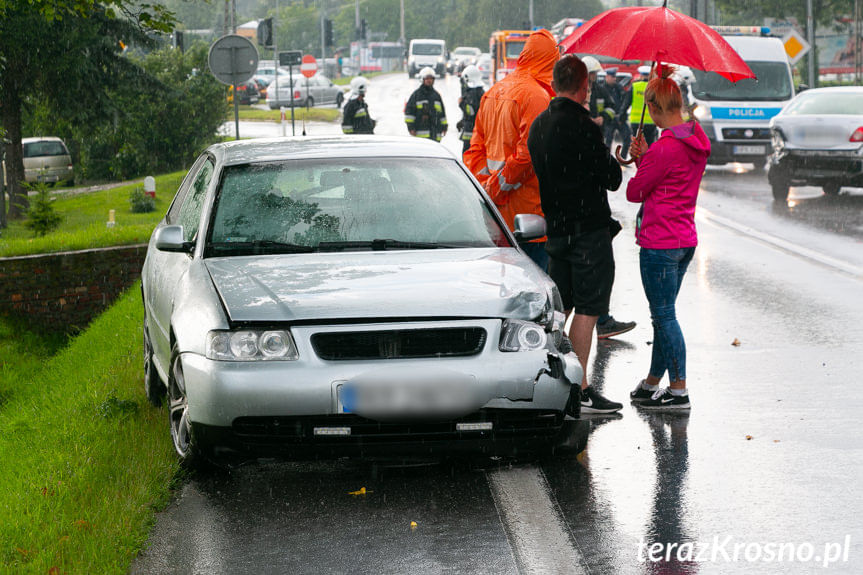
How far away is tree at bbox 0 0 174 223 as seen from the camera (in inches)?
935

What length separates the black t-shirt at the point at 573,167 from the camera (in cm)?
641

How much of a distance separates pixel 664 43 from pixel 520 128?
1169mm

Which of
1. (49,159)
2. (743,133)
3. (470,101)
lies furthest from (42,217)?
(49,159)

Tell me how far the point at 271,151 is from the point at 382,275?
1.51 meters

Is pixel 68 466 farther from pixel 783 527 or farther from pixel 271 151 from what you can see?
pixel 783 527

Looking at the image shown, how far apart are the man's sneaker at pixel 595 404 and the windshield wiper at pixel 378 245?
1292 mm

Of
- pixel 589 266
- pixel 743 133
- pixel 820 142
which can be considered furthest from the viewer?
pixel 743 133

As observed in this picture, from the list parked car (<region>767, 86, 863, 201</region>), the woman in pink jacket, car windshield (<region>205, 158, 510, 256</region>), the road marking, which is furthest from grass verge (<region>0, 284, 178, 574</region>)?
parked car (<region>767, 86, 863, 201</region>)

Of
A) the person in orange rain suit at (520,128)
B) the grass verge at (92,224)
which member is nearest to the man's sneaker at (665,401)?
the person in orange rain suit at (520,128)

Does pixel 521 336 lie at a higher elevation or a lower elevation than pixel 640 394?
higher

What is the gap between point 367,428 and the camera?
495cm

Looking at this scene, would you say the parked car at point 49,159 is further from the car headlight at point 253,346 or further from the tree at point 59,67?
the car headlight at point 253,346

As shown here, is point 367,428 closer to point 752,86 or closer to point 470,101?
point 470,101

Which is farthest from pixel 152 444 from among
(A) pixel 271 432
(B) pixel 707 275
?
(B) pixel 707 275
